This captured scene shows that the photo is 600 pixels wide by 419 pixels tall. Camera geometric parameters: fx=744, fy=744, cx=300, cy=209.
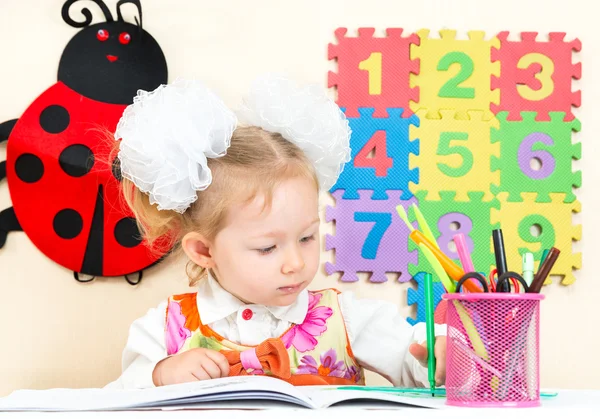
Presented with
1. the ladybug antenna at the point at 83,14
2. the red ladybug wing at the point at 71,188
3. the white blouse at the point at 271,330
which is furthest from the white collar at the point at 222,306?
the ladybug antenna at the point at 83,14

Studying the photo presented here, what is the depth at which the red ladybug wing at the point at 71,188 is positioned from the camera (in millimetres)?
1399

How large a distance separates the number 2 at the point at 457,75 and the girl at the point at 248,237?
344 millimetres

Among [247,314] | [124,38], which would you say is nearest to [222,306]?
[247,314]

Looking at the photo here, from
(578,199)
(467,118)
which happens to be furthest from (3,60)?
(578,199)

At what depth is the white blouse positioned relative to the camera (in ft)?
3.86

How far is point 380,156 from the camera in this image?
1.43 meters

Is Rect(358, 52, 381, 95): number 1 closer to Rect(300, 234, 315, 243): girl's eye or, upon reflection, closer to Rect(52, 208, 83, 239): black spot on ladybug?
Rect(300, 234, 315, 243): girl's eye

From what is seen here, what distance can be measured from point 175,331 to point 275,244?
9.8 inches

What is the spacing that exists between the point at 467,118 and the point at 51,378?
3.09ft

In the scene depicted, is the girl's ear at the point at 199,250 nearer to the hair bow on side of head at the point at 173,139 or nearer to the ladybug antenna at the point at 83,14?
the hair bow on side of head at the point at 173,139

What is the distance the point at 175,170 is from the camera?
1004mm

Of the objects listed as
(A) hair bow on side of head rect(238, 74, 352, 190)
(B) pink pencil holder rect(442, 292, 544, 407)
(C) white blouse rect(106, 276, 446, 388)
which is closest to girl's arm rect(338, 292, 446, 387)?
(C) white blouse rect(106, 276, 446, 388)

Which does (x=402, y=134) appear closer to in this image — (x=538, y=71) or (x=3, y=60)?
(x=538, y=71)

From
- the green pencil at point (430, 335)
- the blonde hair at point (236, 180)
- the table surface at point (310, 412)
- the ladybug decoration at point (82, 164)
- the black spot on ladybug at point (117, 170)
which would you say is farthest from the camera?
the ladybug decoration at point (82, 164)
